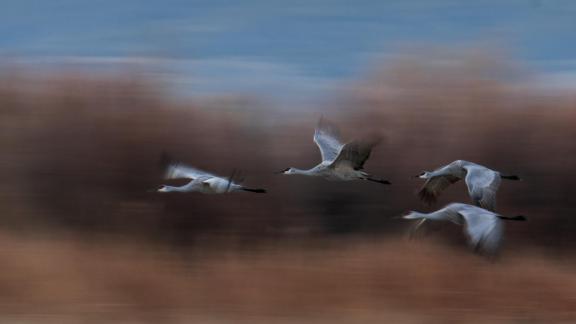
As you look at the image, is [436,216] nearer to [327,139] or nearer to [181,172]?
[327,139]

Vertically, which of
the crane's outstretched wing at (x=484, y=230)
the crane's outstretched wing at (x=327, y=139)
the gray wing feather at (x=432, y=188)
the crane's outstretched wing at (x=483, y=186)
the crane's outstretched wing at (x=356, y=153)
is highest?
the crane's outstretched wing at (x=327, y=139)

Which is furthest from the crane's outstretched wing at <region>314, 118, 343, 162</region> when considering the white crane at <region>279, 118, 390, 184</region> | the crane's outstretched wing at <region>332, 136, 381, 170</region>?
the crane's outstretched wing at <region>332, 136, 381, 170</region>

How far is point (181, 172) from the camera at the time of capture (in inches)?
328

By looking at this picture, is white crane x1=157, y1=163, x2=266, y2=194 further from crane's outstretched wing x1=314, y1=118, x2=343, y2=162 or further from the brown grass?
the brown grass

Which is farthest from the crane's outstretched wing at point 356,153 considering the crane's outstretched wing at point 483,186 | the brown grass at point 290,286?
the brown grass at point 290,286

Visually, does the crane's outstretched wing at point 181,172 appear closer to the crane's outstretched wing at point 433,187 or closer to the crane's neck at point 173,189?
the crane's neck at point 173,189

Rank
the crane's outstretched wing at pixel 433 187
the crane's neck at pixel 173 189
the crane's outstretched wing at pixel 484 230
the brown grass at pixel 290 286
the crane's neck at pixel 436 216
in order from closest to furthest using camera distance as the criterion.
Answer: the crane's outstretched wing at pixel 484 230, the crane's neck at pixel 436 216, the crane's outstretched wing at pixel 433 187, the crane's neck at pixel 173 189, the brown grass at pixel 290 286

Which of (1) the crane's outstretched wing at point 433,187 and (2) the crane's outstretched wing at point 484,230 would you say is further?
(1) the crane's outstretched wing at point 433,187

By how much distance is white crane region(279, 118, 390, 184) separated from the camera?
710 cm

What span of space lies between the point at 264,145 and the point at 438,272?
78.8 inches

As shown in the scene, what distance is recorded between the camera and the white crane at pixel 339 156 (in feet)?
23.3

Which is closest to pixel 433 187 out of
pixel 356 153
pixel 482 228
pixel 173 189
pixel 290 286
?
pixel 356 153

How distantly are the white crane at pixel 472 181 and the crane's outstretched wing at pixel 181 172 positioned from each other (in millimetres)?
1510

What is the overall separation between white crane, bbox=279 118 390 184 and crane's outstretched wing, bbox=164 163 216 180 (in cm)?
65
